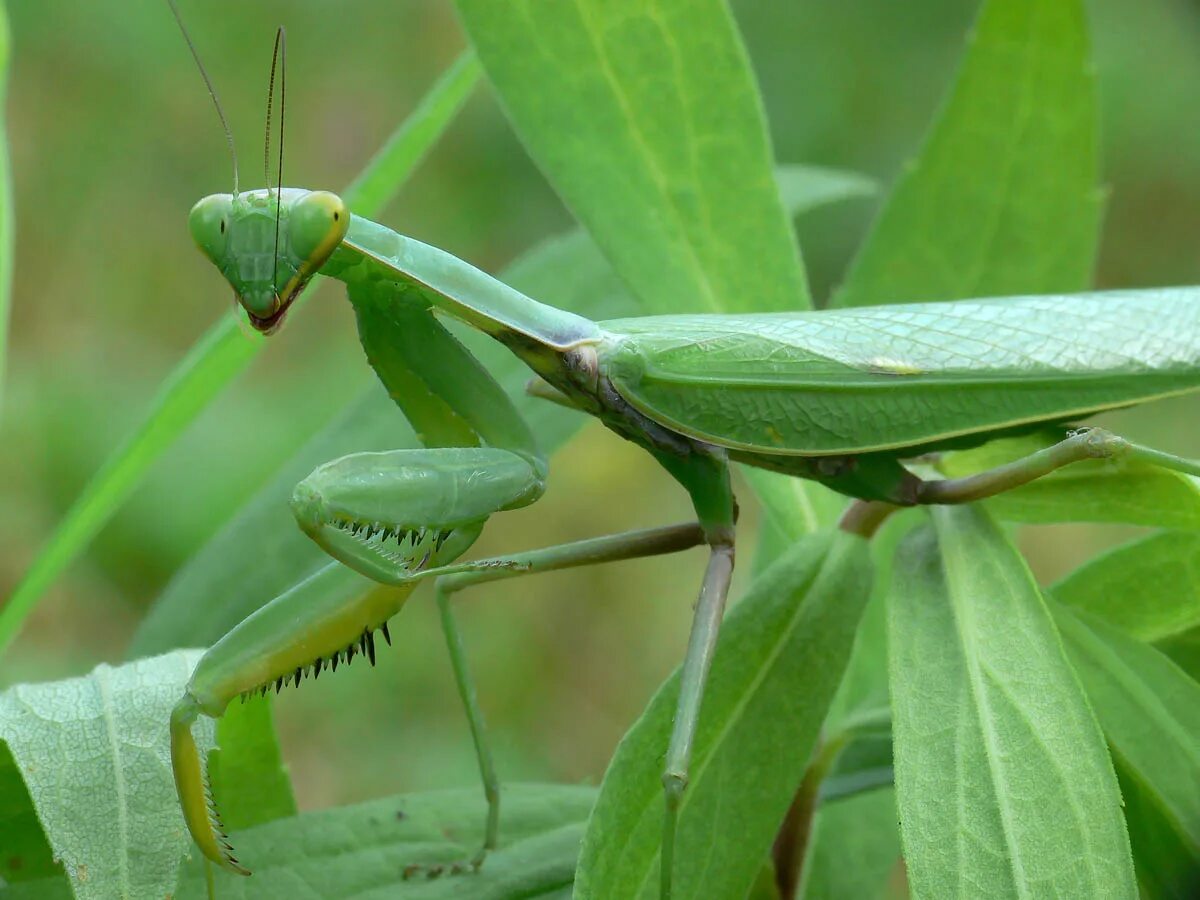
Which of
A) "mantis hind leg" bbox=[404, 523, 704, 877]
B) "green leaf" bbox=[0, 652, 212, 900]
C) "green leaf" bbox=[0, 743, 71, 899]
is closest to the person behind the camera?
"green leaf" bbox=[0, 652, 212, 900]

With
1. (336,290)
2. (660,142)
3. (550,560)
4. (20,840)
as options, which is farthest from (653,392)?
(336,290)

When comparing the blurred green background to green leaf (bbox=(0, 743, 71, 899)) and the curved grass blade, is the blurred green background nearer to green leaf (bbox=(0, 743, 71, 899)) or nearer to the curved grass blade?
the curved grass blade

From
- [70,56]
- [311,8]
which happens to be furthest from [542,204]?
[70,56]

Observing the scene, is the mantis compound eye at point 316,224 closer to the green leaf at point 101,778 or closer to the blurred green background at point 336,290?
the green leaf at point 101,778

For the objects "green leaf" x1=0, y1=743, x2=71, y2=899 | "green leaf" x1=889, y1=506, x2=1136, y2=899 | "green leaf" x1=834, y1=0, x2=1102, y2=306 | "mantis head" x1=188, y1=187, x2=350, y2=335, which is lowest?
"green leaf" x1=0, y1=743, x2=71, y2=899

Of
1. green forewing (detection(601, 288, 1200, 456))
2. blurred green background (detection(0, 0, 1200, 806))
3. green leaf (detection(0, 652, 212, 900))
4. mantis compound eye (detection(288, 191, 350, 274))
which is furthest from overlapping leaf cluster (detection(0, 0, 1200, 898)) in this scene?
blurred green background (detection(0, 0, 1200, 806))

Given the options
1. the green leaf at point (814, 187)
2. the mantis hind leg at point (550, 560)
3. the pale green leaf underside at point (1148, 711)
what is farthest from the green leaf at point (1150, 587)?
the green leaf at point (814, 187)

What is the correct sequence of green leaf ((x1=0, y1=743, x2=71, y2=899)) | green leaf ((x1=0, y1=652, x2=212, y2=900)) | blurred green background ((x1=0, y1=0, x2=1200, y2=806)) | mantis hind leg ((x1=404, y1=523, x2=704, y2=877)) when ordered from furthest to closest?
blurred green background ((x1=0, y1=0, x2=1200, y2=806)) < mantis hind leg ((x1=404, y1=523, x2=704, y2=877)) < green leaf ((x1=0, y1=743, x2=71, y2=899)) < green leaf ((x1=0, y1=652, x2=212, y2=900))
